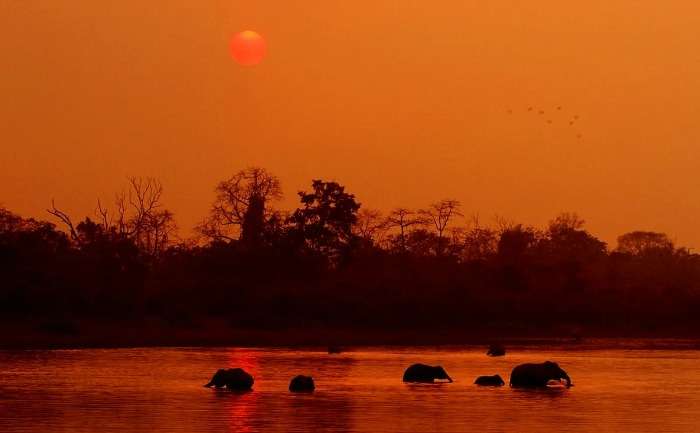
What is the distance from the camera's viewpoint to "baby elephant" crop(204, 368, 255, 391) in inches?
1439

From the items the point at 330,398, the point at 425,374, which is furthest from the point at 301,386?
the point at 425,374

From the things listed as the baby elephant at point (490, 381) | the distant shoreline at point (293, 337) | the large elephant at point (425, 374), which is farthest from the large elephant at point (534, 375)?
the distant shoreline at point (293, 337)

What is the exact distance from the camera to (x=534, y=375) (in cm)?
3878

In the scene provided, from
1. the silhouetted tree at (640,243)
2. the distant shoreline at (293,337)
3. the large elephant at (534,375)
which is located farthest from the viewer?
the silhouetted tree at (640,243)

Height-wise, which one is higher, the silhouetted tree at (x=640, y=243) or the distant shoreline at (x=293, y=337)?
the silhouetted tree at (x=640, y=243)

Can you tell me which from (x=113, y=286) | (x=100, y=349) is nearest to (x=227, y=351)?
(x=100, y=349)

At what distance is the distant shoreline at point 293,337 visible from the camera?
67.6 m

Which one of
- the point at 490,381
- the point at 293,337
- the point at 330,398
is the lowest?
the point at 330,398

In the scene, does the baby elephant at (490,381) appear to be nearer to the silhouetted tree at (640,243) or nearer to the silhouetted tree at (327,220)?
the silhouetted tree at (327,220)

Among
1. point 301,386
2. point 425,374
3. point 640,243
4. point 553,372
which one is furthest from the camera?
point 640,243

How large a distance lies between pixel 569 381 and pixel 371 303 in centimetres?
4845

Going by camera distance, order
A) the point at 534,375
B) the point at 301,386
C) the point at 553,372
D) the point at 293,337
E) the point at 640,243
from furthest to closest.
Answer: the point at 640,243 < the point at 293,337 < the point at 553,372 < the point at 534,375 < the point at 301,386

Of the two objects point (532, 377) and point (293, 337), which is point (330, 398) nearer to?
point (532, 377)

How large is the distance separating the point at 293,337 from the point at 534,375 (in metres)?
40.6
